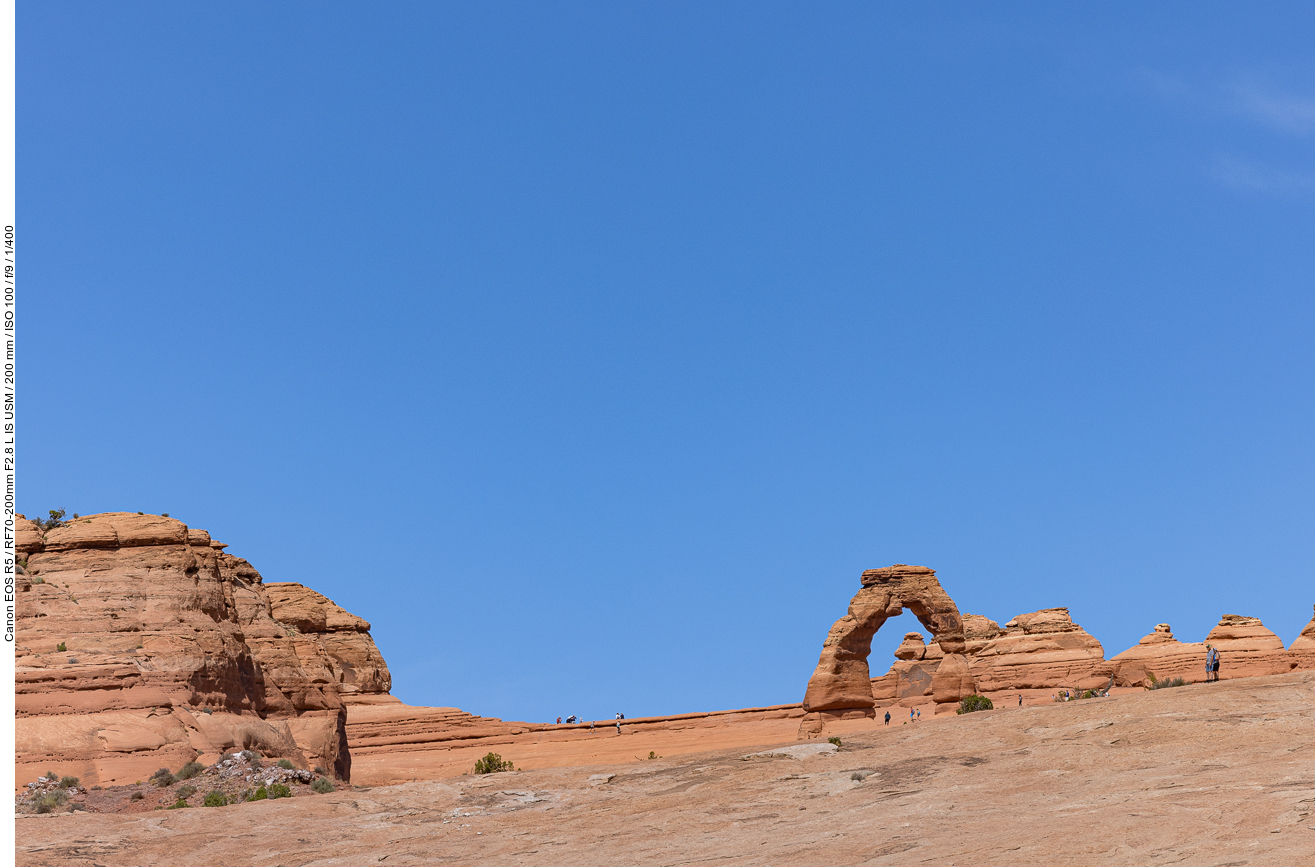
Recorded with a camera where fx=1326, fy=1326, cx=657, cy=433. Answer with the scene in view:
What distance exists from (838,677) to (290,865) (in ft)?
109

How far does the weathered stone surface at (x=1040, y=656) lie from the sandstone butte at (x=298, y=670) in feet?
0.24

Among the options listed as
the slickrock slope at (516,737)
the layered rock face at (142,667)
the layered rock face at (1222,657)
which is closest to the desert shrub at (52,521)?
the layered rock face at (142,667)

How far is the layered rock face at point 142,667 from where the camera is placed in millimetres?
29328

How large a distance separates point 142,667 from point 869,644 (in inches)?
1171

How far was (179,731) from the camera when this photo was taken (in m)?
30.0

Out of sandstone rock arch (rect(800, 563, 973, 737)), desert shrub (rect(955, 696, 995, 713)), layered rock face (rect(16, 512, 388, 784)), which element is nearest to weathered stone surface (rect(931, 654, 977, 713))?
sandstone rock arch (rect(800, 563, 973, 737))

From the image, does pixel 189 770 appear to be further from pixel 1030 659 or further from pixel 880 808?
pixel 1030 659

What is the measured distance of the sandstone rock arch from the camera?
50.8m

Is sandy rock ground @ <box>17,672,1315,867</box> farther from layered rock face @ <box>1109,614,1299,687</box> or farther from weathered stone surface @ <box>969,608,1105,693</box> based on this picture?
weathered stone surface @ <box>969,608,1105,693</box>

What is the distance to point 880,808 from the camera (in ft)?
67.4

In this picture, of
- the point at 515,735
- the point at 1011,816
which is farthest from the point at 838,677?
the point at 1011,816

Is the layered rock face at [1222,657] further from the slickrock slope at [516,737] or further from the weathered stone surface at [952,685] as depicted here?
the slickrock slope at [516,737]

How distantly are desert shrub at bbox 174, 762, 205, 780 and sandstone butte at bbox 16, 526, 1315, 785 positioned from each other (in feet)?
1.63

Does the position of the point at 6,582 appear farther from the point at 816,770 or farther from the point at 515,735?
the point at 515,735
